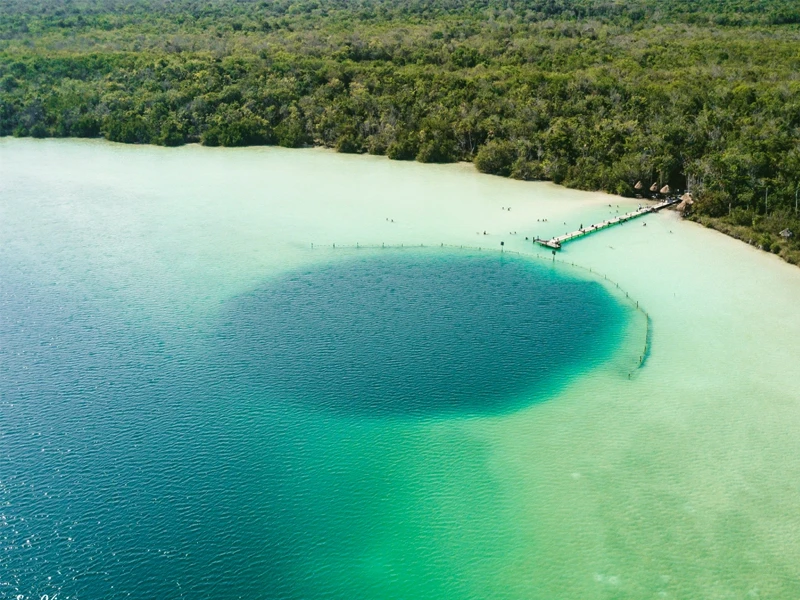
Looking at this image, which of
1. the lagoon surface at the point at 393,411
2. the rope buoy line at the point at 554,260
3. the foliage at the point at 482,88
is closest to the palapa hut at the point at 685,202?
the foliage at the point at 482,88

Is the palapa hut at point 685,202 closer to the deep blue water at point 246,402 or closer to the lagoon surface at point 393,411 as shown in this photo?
the lagoon surface at point 393,411

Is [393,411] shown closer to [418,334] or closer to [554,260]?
[418,334]

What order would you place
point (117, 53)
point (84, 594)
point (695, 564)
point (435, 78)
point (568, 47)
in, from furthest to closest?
1. point (117, 53)
2. point (568, 47)
3. point (435, 78)
4. point (695, 564)
5. point (84, 594)

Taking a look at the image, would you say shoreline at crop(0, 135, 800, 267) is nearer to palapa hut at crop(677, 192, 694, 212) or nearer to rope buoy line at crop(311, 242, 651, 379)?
palapa hut at crop(677, 192, 694, 212)

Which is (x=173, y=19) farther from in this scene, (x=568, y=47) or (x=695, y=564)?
(x=695, y=564)

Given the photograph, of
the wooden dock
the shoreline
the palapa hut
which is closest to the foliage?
the shoreline

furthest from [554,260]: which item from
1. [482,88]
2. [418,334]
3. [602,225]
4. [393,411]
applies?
[482,88]

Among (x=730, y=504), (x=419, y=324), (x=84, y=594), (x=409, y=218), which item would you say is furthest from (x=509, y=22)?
(x=84, y=594)
